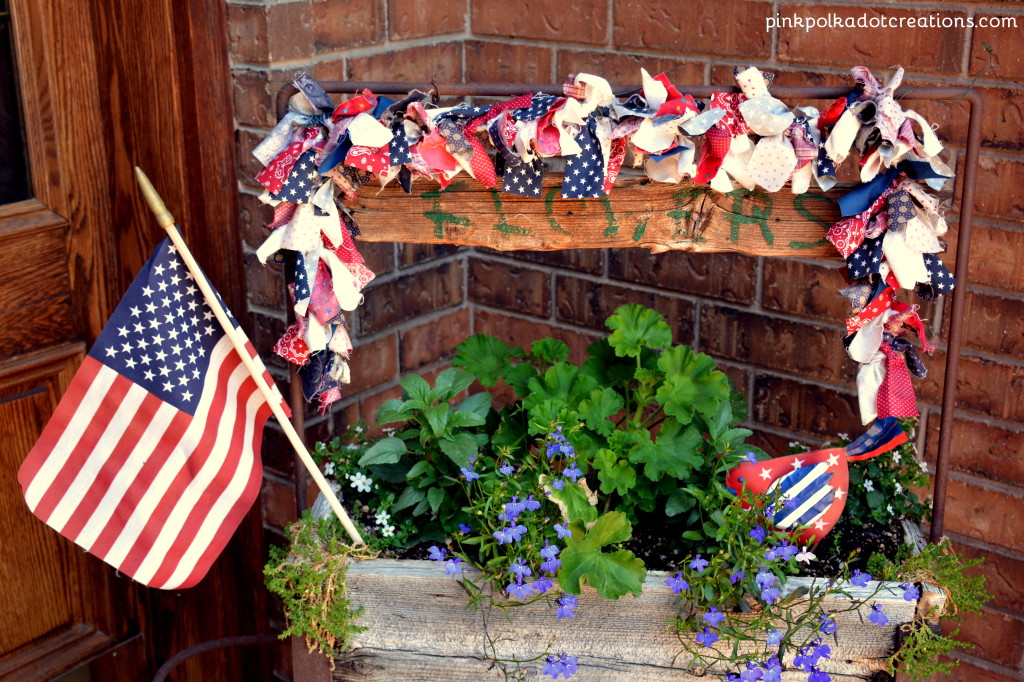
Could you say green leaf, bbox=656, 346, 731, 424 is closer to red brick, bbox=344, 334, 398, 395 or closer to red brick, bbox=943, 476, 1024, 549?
red brick, bbox=943, 476, 1024, 549

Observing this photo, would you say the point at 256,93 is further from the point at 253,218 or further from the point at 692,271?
the point at 692,271

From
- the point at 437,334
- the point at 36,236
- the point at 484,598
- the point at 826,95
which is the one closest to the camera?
the point at 826,95

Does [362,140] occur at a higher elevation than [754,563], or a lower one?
higher

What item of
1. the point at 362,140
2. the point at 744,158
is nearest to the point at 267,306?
the point at 362,140

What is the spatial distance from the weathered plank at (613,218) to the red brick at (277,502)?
0.69 meters

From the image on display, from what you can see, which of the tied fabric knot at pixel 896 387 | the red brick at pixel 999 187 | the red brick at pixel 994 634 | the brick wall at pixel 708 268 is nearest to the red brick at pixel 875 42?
the brick wall at pixel 708 268

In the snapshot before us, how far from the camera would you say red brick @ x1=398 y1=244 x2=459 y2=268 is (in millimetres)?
2276

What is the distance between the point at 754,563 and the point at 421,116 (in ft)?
2.83

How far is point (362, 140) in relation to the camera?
160 centimetres

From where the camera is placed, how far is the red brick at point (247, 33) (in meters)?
1.91

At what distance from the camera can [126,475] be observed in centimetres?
163

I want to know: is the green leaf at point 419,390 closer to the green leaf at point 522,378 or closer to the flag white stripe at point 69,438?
the green leaf at point 522,378

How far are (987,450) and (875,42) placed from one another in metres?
0.78

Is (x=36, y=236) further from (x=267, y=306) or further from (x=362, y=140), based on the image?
(x=362, y=140)
